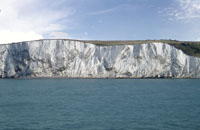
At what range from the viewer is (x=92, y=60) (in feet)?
348

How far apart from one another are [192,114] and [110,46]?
3046 inches

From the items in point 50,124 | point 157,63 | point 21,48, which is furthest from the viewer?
point 21,48

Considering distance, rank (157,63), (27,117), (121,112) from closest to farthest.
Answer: (27,117) → (121,112) → (157,63)

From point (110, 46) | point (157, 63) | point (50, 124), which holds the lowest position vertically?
point (50, 124)

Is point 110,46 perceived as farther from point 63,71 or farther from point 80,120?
point 80,120

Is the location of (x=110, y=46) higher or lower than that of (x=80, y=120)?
higher

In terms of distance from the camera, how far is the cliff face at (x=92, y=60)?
10231cm

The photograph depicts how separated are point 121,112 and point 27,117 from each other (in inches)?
415

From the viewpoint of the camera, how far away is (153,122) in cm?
2673

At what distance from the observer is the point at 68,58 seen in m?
110

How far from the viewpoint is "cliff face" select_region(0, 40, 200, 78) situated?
102312 mm

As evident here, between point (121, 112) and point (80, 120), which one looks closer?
point (80, 120)

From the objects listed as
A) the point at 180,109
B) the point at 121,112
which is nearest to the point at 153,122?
the point at 121,112

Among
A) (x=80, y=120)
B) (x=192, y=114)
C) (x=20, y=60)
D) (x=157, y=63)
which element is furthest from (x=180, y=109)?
(x=20, y=60)
